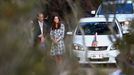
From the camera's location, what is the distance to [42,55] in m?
2.43

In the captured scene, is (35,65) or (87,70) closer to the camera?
(35,65)

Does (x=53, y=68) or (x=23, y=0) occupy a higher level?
(x=23, y=0)

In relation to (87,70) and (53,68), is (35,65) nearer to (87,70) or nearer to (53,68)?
(53,68)

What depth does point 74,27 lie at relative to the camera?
3250 millimetres

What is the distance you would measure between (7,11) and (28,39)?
22 cm

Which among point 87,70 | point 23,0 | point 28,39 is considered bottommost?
point 87,70

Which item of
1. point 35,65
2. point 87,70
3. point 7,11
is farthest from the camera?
point 87,70

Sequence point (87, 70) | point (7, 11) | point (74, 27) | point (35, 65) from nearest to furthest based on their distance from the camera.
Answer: point (7, 11) → point (35, 65) → point (87, 70) → point (74, 27)

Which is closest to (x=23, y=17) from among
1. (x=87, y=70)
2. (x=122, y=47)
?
(x=87, y=70)

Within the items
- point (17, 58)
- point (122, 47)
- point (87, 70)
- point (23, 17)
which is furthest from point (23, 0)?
point (122, 47)

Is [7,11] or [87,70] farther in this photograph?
[87,70]

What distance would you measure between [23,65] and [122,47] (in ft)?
4.25

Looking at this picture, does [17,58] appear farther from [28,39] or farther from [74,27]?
[74,27]

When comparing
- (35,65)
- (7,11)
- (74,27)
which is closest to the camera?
(7,11)
